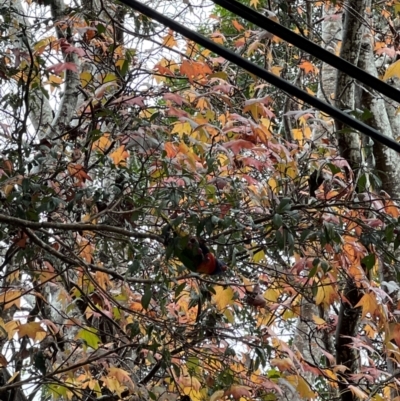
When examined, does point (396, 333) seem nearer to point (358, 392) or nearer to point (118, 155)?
point (358, 392)

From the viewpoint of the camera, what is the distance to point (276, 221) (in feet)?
4.94

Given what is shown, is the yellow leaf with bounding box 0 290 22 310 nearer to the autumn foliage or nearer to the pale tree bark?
the autumn foliage

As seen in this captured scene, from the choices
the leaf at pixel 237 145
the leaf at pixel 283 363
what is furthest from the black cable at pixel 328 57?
the leaf at pixel 283 363

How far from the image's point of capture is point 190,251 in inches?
59.3

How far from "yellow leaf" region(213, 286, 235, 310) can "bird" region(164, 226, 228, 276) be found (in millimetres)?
450

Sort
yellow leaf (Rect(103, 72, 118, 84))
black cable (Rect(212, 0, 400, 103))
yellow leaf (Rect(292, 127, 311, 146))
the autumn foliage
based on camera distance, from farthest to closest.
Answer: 1. yellow leaf (Rect(292, 127, 311, 146))
2. yellow leaf (Rect(103, 72, 118, 84))
3. the autumn foliage
4. black cable (Rect(212, 0, 400, 103))

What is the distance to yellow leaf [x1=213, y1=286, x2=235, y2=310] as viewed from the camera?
1991 millimetres

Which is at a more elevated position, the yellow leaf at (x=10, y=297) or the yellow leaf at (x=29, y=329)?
the yellow leaf at (x=10, y=297)

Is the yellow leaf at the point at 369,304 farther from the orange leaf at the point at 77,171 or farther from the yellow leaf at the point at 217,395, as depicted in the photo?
the orange leaf at the point at 77,171

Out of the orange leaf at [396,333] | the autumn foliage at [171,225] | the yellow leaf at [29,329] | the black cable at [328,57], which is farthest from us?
the orange leaf at [396,333]

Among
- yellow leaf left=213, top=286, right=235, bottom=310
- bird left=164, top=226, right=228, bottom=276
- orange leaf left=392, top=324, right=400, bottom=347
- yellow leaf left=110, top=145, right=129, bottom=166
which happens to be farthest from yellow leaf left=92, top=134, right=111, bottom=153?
orange leaf left=392, top=324, right=400, bottom=347

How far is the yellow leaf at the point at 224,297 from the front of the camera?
1.99 metres

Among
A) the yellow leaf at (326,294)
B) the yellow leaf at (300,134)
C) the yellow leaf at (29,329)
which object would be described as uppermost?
the yellow leaf at (300,134)

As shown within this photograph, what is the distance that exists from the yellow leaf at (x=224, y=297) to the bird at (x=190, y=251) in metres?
0.45
